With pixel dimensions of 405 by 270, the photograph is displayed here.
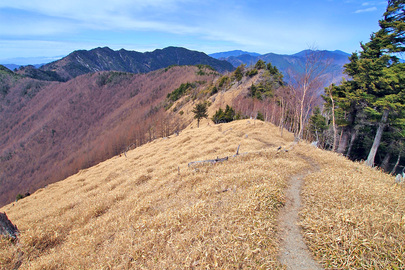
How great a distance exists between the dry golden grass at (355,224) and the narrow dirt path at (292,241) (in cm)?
25

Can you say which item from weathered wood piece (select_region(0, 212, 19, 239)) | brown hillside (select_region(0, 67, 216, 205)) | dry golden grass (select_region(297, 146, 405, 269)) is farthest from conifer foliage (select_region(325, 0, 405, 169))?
brown hillside (select_region(0, 67, 216, 205))

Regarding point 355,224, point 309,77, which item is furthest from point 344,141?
point 355,224

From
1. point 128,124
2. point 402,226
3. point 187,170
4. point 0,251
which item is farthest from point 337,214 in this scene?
point 128,124

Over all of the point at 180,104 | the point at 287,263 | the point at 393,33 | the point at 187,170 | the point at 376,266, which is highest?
the point at 393,33

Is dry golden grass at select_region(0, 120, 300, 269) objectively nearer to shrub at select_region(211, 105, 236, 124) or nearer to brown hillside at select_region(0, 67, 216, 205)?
shrub at select_region(211, 105, 236, 124)

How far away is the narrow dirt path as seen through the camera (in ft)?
16.9

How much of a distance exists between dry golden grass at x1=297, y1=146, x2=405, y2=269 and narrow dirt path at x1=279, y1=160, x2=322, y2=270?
0.25m

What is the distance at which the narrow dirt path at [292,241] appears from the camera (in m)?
5.14

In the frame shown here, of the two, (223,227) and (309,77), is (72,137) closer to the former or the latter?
(309,77)

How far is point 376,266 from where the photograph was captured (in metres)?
4.52

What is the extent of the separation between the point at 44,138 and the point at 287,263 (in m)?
212

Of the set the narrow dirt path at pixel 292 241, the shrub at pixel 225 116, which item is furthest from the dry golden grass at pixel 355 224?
the shrub at pixel 225 116

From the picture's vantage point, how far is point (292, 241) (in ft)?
19.3

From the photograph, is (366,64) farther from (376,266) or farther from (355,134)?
(376,266)
